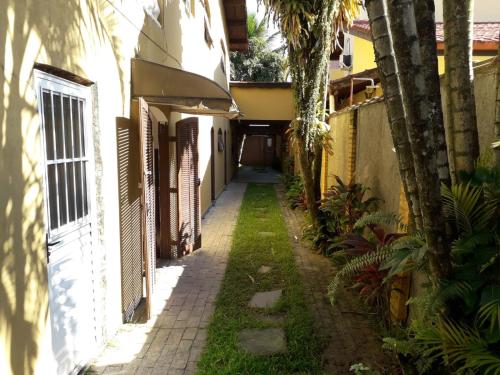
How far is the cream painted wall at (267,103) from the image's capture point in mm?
17547

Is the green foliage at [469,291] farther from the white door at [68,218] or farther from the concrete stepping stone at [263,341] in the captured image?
the white door at [68,218]

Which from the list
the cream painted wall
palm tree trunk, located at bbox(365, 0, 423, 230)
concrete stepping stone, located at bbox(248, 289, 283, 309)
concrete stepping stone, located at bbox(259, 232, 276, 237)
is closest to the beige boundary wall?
palm tree trunk, located at bbox(365, 0, 423, 230)

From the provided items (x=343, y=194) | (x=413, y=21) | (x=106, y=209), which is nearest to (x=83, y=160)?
(x=106, y=209)

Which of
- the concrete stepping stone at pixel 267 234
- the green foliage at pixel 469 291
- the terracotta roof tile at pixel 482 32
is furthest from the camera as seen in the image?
the terracotta roof tile at pixel 482 32

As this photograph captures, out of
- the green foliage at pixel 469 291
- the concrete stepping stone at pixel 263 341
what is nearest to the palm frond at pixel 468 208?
the green foliage at pixel 469 291

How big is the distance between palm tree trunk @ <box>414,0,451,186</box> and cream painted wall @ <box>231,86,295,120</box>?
15.1 meters

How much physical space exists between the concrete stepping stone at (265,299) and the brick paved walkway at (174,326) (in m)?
0.53

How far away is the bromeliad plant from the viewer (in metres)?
6.10

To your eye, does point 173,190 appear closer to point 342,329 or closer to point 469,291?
point 342,329

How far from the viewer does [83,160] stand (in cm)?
353

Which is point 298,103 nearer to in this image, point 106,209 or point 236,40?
point 106,209

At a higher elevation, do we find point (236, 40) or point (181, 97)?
point (236, 40)

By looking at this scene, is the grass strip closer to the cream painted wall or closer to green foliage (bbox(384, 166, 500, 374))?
green foliage (bbox(384, 166, 500, 374))

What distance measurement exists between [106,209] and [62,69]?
1.44 meters
